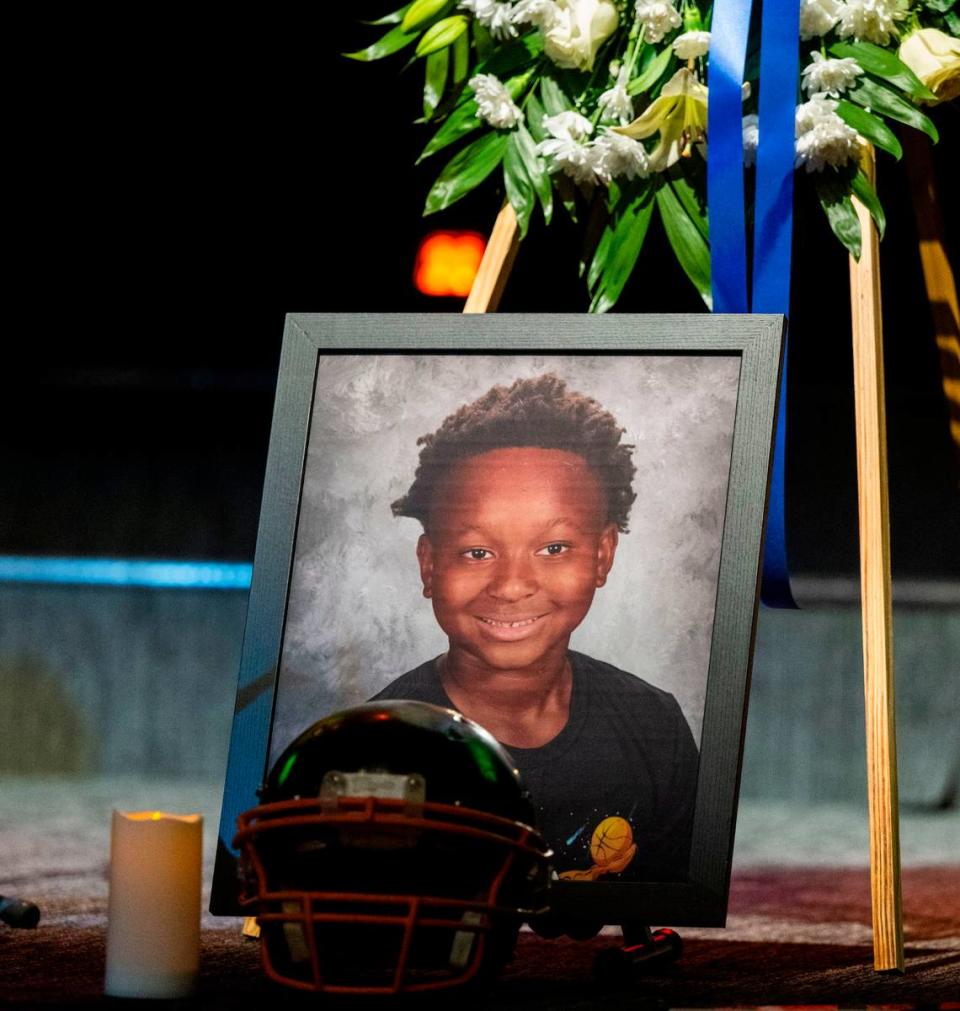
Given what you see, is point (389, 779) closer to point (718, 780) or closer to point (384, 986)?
point (384, 986)

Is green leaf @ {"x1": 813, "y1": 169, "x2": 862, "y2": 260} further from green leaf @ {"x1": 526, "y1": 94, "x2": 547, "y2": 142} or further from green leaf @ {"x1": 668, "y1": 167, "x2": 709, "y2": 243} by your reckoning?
green leaf @ {"x1": 526, "y1": 94, "x2": 547, "y2": 142}

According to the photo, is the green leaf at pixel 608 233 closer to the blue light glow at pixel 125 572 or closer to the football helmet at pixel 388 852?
the football helmet at pixel 388 852

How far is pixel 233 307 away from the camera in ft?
14.6

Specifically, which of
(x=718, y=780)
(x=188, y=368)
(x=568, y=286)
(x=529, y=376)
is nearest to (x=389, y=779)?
(x=718, y=780)

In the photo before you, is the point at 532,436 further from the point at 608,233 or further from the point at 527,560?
the point at 608,233

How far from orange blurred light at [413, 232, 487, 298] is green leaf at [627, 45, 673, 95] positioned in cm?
292

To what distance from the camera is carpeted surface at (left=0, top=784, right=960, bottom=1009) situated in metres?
0.94

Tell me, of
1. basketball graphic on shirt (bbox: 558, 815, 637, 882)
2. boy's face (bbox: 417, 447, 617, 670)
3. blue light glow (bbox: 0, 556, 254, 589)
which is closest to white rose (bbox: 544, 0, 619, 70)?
boy's face (bbox: 417, 447, 617, 670)

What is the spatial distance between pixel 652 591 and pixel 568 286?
10.4ft

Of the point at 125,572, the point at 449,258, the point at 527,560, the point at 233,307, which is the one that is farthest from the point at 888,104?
the point at 125,572

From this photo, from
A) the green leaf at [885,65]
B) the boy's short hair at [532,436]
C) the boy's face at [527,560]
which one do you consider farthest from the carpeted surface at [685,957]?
the green leaf at [885,65]

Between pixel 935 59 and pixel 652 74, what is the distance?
26 cm

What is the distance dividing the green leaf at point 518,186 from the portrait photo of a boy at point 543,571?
277 mm

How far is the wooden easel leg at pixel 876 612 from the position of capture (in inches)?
47.3
